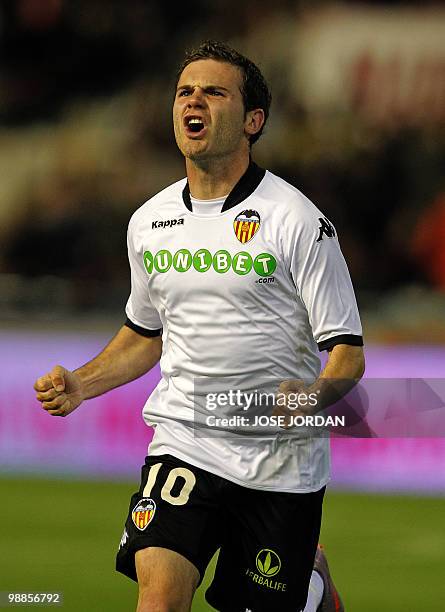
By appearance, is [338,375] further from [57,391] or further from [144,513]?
[57,391]

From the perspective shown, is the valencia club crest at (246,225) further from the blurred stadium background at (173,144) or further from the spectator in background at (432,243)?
the spectator in background at (432,243)

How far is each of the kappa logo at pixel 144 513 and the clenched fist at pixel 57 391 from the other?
0.40m

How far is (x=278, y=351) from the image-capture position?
4.31m

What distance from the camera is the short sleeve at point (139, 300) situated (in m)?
4.61

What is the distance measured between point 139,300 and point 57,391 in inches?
24.1

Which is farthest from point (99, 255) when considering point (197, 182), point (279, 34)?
point (197, 182)

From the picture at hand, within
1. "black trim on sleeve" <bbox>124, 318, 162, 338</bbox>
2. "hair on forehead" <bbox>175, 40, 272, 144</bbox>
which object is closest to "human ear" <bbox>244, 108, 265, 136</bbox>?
"hair on forehead" <bbox>175, 40, 272, 144</bbox>

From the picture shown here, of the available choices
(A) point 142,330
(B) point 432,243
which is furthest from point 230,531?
(B) point 432,243

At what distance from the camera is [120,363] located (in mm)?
4727

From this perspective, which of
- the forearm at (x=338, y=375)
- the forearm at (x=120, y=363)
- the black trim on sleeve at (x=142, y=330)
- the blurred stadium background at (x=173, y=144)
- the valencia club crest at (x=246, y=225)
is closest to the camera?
the forearm at (x=338, y=375)

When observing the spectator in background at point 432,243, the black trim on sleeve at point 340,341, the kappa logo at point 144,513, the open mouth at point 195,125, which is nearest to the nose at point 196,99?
the open mouth at point 195,125

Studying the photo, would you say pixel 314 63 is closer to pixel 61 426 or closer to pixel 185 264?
pixel 61 426

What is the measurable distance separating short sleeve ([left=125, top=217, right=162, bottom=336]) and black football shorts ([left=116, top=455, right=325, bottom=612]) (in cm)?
58

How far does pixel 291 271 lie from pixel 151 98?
10.8 metres
